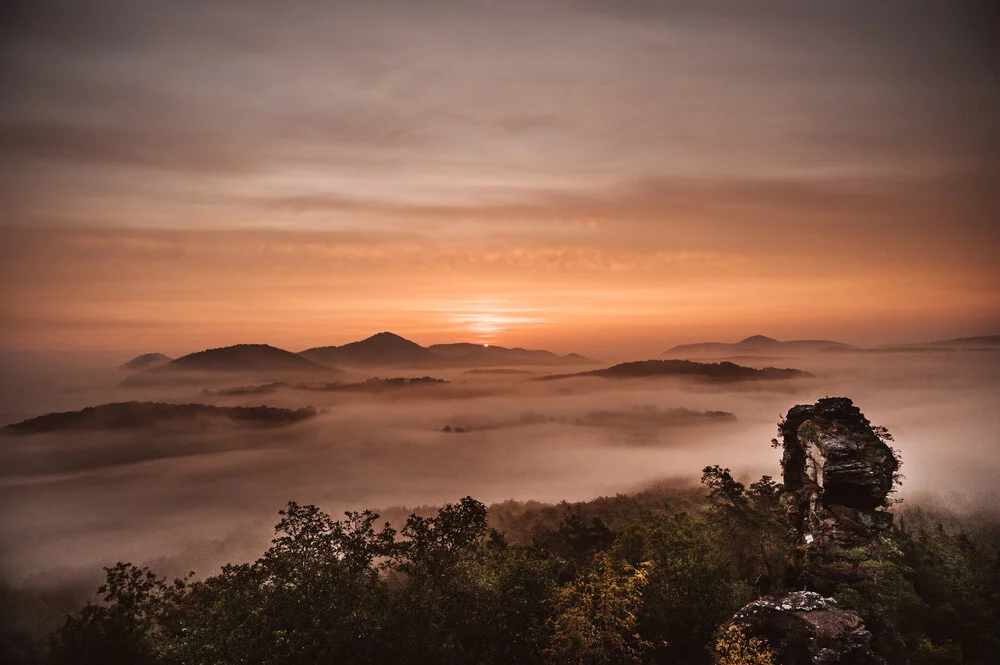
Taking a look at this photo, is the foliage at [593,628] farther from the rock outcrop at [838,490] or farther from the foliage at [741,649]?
the rock outcrop at [838,490]

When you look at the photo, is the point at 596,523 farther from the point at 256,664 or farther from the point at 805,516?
the point at 256,664

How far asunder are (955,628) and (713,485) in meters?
22.4

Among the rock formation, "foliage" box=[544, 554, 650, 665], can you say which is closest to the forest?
"foliage" box=[544, 554, 650, 665]

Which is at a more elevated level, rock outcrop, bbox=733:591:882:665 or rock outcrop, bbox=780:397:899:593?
rock outcrop, bbox=780:397:899:593

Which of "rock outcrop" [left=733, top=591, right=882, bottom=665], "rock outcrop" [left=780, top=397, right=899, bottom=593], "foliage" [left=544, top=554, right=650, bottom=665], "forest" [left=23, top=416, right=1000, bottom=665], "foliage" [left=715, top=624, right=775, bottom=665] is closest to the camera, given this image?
"foliage" [left=715, top=624, right=775, bottom=665]

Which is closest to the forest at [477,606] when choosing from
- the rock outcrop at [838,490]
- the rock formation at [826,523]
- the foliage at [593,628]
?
the foliage at [593,628]

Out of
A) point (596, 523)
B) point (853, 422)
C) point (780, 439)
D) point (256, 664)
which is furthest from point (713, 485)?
point (256, 664)

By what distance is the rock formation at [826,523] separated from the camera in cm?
2916

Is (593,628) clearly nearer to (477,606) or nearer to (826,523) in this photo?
(477,606)

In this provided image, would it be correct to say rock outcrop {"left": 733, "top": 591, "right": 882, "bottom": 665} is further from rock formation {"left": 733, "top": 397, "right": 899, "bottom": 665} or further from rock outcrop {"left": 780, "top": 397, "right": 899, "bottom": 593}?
rock outcrop {"left": 780, "top": 397, "right": 899, "bottom": 593}

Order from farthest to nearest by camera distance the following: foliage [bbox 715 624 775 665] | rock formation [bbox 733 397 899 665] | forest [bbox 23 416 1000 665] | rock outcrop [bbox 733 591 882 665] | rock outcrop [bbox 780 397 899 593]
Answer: rock outcrop [bbox 780 397 899 593], rock formation [bbox 733 397 899 665], rock outcrop [bbox 733 591 882 665], forest [bbox 23 416 1000 665], foliage [bbox 715 624 775 665]

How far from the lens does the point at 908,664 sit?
102 feet

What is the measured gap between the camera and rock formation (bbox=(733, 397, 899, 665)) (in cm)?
2916

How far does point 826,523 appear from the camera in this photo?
40.9m
